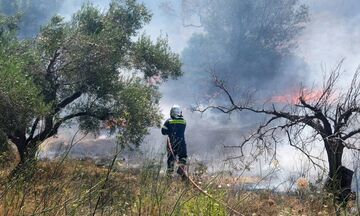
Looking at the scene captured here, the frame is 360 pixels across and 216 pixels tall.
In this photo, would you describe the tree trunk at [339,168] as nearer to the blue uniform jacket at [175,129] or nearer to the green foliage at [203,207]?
the blue uniform jacket at [175,129]

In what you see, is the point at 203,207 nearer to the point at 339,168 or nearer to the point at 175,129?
the point at 339,168

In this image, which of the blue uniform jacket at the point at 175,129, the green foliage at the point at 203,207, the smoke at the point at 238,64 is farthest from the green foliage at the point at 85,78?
the smoke at the point at 238,64

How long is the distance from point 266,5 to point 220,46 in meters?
5.57

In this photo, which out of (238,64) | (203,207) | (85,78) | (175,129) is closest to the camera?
(203,207)

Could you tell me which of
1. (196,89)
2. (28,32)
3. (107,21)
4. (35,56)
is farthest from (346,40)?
(35,56)

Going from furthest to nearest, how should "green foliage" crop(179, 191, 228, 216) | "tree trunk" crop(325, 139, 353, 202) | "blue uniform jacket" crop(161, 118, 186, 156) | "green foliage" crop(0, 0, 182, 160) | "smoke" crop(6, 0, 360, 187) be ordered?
"smoke" crop(6, 0, 360, 187), "green foliage" crop(0, 0, 182, 160), "blue uniform jacket" crop(161, 118, 186, 156), "tree trunk" crop(325, 139, 353, 202), "green foliage" crop(179, 191, 228, 216)

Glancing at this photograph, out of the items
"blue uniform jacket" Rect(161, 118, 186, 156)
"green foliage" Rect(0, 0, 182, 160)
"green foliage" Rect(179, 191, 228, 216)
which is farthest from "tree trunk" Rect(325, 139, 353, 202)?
"green foliage" Rect(0, 0, 182, 160)

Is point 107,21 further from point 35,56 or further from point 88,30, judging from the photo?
point 35,56

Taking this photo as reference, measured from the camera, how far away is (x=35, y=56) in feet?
37.0

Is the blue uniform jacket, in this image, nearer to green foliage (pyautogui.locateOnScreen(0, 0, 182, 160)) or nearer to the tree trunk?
green foliage (pyautogui.locateOnScreen(0, 0, 182, 160))

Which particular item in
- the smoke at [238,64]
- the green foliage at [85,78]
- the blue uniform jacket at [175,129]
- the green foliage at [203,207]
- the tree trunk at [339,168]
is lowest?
the green foliage at [203,207]

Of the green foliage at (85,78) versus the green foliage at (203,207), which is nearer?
the green foliage at (203,207)

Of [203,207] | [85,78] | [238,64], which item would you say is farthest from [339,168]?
[238,64]

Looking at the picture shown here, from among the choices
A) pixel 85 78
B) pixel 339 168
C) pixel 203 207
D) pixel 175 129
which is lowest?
pixel 203 207
